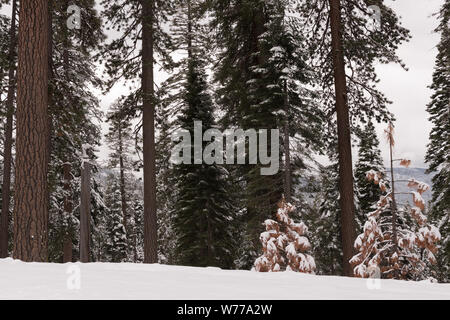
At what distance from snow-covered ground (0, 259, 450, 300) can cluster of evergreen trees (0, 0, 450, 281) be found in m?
3.22

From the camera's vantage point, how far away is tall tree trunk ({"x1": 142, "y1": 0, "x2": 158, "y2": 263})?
43.2ft

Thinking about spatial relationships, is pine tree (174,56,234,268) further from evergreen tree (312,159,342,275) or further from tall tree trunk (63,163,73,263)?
evergreen tree (312,159,342,275)

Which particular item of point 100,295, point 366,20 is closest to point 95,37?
point 366,20

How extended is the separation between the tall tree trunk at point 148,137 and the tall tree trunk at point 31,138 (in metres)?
6.19

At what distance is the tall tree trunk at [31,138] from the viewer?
6.78m

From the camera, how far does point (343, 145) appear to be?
10133 millimetres

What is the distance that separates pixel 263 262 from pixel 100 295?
7383mm

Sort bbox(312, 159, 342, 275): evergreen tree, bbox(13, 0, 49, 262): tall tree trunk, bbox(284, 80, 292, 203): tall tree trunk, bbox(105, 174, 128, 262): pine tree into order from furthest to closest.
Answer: bbox(105, 174, 128, 262): pine tree
bbox(312, 159, 342, 275): evergreen tree
bbox(284, 80, 292, 203): tall tree trunk
bbox(13, 0, 49, 262): tall tree trunk

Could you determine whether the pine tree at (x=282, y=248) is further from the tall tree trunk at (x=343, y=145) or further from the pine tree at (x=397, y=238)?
the pine tree at (x=397, y=238)

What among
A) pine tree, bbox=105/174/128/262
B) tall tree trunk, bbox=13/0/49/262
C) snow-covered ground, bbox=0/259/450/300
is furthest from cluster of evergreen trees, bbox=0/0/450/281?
pine tree, bbox=105/174/128/262

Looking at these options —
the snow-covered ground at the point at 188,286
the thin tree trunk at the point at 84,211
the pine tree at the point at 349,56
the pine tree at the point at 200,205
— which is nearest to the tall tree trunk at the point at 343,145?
the pine tree at the point at 349,56
